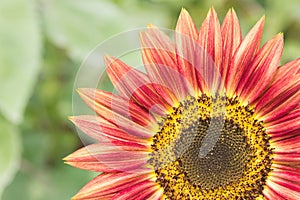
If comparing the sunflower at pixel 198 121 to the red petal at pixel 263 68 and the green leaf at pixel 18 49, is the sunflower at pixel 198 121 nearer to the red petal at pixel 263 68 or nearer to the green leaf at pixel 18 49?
the red petal at pixel 263 68

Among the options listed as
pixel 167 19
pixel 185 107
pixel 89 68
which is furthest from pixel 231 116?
pixel 167 19

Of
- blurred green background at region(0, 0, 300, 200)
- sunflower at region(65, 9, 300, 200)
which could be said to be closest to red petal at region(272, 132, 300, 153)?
sunflower at region(65, 9, 300, 200)

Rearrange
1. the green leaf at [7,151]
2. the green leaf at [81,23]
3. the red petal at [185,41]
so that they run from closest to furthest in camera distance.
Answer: the red petal at [185,41] → the green leaf at [7,151] → the green leaf at [81,23]

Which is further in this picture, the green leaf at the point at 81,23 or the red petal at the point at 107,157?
the green leaf at the point at 81,23

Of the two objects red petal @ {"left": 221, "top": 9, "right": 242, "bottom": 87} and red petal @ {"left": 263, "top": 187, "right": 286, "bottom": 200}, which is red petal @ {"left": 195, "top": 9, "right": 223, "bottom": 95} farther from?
red petal @ {"left": 263, "top": 187, "right": 286, "bottom": 200}

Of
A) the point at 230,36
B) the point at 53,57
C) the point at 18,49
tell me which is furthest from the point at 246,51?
the point at 53,57

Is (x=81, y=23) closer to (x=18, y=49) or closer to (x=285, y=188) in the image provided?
(x=18, y=49)

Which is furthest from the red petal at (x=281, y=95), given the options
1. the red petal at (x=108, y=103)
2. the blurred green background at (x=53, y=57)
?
the blurred green background at (x=53, y=57)
